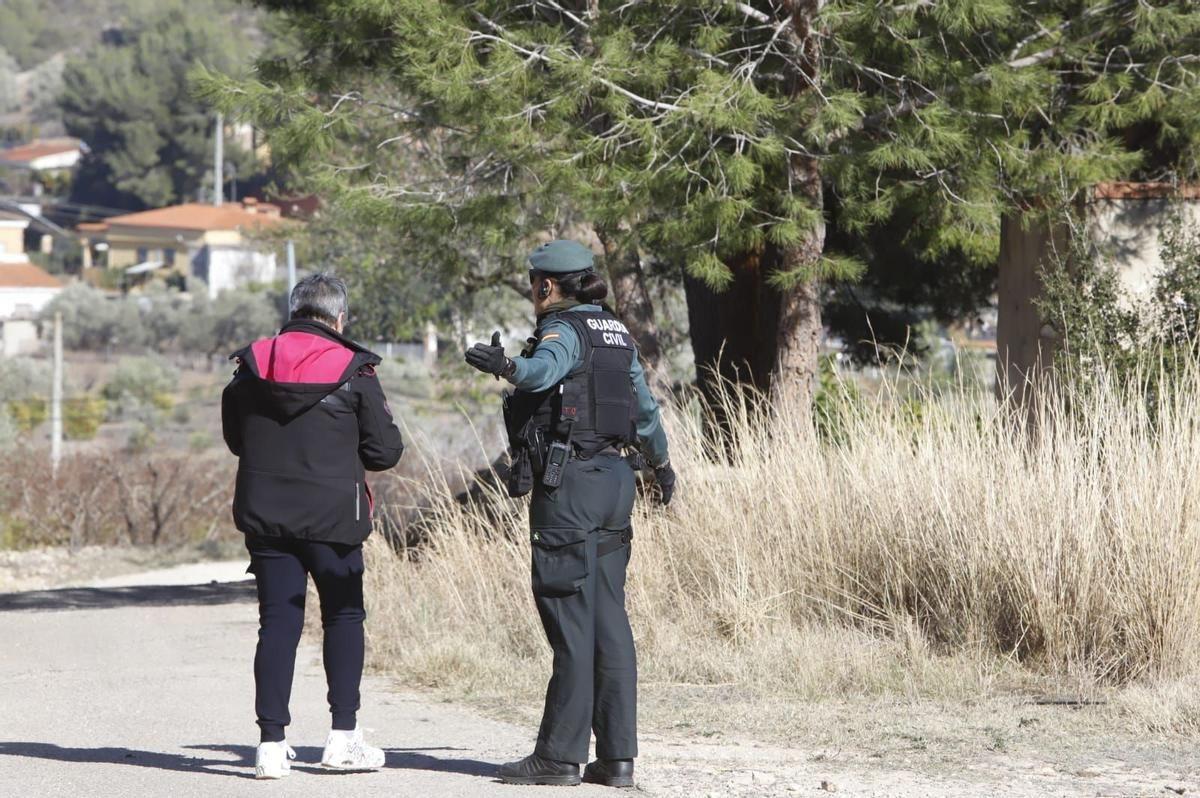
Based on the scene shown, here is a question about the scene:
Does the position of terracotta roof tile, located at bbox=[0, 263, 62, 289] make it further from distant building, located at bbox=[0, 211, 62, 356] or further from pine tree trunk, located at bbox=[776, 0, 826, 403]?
pine tree trunk, located at bbox=[776, 0, 826, 403]

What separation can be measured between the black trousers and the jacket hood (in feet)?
1.66

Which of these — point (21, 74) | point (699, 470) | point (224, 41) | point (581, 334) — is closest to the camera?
point (581, 334)

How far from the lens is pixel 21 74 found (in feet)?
568

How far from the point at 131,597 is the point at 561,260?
1058 centimetres

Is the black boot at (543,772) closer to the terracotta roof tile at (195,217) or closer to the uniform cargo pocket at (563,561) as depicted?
the uniform cargo pocket at (563,561)

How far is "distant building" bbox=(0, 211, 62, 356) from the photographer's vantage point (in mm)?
65812

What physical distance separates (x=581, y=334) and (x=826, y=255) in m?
6.12

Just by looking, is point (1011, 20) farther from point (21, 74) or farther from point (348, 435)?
point (21, 74)

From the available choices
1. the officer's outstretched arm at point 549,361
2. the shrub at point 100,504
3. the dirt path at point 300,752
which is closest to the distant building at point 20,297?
the shrub at point 100,504

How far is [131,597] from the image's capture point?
15.2 meters

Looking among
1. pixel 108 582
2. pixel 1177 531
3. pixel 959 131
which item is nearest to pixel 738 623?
pixel 1177 531

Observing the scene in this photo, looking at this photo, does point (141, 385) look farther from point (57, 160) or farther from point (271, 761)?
point (57, 160)

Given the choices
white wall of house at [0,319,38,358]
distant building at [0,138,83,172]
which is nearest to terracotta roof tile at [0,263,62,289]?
white wall of house at [0,319,38,358]

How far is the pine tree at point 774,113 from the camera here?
1033 centimetres
